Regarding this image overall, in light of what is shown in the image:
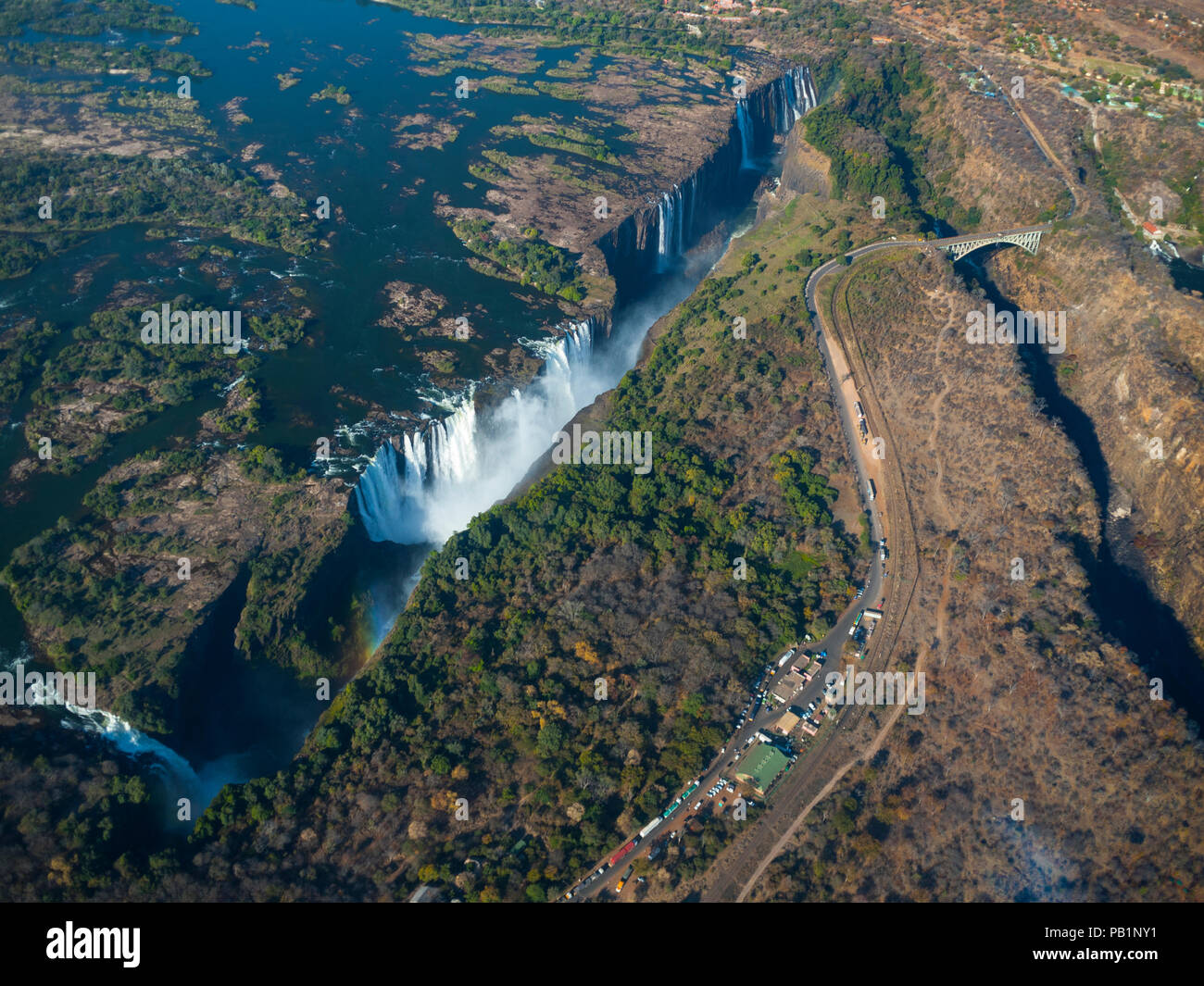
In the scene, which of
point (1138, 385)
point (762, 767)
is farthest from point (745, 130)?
point (762, 767)

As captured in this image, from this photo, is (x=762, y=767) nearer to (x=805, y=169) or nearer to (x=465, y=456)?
(x=465, y=456)

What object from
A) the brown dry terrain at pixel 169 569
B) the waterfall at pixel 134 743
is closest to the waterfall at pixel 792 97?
the brown dry terrain at pixel 169 569

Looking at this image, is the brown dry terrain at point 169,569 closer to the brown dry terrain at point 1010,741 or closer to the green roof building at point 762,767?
the green roof building at point 762,767

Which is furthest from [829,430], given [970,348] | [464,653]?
[464,653]

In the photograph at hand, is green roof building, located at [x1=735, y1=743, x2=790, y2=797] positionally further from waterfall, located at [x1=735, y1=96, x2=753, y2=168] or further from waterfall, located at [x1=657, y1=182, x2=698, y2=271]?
waterfall, located at [x1=735, y1=96, x2=753, y2=168]

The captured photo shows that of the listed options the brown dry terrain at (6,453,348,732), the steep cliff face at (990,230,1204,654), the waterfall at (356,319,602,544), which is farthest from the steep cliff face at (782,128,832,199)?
the brown dry terrain at (6,453,348,732)
